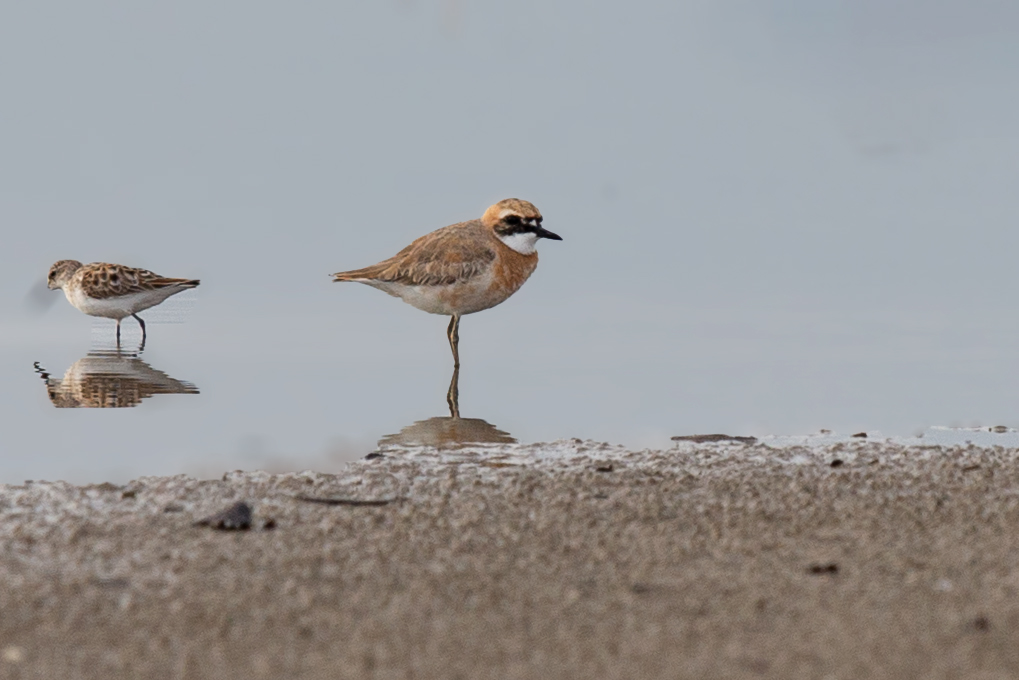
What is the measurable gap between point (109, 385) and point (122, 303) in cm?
516

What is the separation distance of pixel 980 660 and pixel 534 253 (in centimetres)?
924

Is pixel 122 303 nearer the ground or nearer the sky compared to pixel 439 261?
nearer the ground

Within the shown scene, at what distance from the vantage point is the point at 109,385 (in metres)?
10.4

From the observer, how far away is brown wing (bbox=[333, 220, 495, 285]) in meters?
11.6

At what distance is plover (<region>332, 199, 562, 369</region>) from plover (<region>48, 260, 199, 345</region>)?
166 inches

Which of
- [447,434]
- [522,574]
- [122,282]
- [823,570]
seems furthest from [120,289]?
[823,570]

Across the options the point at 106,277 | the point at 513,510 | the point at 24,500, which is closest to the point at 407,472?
the point at 513,510

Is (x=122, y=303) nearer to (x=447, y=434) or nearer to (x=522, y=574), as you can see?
(x=447, y=434)

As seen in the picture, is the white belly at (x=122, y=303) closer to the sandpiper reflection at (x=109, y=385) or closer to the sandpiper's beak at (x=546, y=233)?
the sandpiper reflection at (x=109, y=385)

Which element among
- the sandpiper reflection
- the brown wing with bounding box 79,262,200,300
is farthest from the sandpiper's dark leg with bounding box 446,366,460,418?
the brown wing with bounding box 79,262,200,300

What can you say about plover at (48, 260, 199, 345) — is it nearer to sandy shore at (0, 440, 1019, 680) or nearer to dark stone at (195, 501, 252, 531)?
sandy shore at (0, 440, 1019, 680)

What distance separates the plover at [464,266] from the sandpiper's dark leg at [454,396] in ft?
1.89

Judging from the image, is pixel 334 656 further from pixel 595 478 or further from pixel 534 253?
pixel 534 253

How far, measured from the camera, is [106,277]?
50.1 ft
